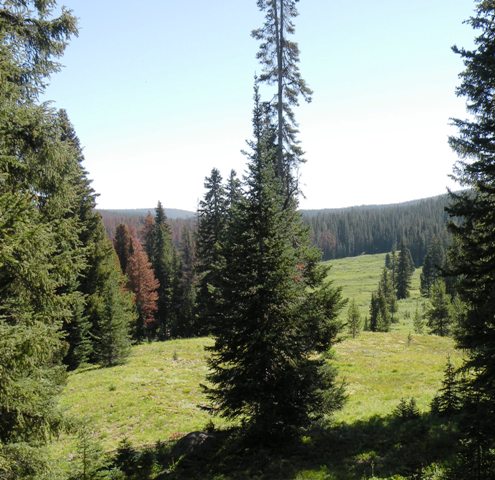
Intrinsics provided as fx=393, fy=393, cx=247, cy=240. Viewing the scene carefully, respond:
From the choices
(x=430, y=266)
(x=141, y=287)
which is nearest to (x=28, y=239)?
(x=141, y=287)

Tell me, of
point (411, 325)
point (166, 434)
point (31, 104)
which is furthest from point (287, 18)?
point (411, 325)

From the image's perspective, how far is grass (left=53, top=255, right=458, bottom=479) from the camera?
14.8 m

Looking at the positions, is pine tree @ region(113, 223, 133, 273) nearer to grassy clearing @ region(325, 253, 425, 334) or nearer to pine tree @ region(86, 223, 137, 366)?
pine tree @ region(86, 223, 137, 366)

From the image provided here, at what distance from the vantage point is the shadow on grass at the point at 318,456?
33.3 ft

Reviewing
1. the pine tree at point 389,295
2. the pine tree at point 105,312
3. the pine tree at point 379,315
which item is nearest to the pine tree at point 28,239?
the pine tree at point 105,312

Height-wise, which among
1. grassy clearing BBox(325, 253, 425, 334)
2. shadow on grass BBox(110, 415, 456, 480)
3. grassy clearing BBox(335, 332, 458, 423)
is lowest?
grassy clearing BBox(325, 253, 425, 334)

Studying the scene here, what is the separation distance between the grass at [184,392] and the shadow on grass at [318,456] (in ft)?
0.41

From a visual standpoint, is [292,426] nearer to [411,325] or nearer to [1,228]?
[1,228]

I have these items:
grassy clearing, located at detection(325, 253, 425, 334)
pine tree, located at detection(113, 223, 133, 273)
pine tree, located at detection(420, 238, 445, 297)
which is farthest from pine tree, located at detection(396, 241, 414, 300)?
pine tree, located at detection(113, 223, 133, 273)

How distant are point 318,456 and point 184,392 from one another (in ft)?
38.6

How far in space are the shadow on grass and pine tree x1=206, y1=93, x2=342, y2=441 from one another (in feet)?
2.64

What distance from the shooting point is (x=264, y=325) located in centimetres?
1205

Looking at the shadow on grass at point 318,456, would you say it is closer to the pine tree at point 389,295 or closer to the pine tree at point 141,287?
the pine tree at point 141,287

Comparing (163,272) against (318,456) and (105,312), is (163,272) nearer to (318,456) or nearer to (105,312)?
(105,312)
